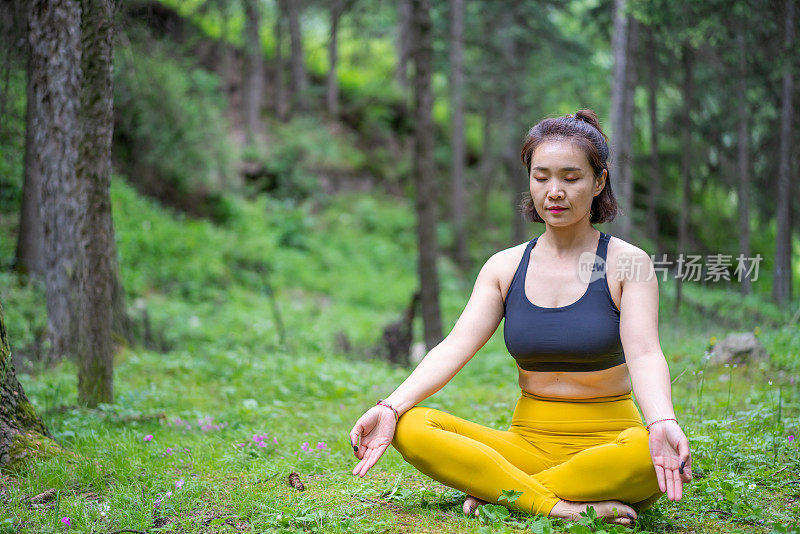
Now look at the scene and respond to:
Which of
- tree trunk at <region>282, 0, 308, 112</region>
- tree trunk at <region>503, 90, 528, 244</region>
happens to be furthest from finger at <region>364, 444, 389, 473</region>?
tree trunk at <region>282, 0, 308, 112</region>

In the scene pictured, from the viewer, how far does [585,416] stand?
9.37ft

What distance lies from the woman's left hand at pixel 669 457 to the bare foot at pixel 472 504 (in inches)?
28.9

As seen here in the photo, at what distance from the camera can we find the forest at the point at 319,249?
317 cm

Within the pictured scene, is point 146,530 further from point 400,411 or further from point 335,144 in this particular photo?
point 335,144

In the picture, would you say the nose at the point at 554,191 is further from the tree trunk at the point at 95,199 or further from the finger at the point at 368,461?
the tree trunk at the point at 95,199

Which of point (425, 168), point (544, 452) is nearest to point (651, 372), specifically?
point (544, 452)

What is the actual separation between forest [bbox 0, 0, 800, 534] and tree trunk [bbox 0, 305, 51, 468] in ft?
0.06

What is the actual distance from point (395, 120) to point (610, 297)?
21.4 metres

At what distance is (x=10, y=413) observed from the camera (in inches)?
132

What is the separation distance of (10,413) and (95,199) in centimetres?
167

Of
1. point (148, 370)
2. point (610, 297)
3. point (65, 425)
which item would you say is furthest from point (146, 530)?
point (148, 370)

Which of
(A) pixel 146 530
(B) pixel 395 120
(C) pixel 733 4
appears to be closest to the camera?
(A) pixel 146 530

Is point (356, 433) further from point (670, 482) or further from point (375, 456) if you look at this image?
point (670, 482)

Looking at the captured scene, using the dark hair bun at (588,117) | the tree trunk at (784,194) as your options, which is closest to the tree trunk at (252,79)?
the tree trunk at (784,194)
